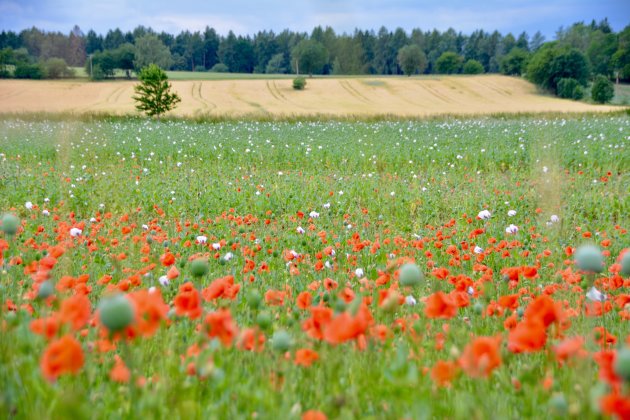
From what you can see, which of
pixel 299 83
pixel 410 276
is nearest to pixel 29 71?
pixel 299 83

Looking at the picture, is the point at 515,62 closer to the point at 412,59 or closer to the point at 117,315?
the point at 412,59

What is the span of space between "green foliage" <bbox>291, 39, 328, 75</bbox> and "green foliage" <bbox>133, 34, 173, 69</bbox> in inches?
736

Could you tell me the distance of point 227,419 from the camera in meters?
1.71

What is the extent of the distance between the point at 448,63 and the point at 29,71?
196ft

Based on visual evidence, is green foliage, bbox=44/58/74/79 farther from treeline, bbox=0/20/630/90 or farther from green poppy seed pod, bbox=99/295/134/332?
green poppy seed pod, bbox=99/295/134/332

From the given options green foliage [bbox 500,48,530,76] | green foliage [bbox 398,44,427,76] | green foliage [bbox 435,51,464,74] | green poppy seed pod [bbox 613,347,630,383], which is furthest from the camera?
green foliage [bbox 435,51,464,74]

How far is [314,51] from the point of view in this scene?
79.8 meters

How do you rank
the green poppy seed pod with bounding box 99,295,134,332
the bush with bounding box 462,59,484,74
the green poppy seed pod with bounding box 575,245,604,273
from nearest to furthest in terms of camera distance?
the green poppy seed pod with bounding box 99,295,134,332, the green poppy seed pod with bounding box 575,245,604,273, the bush with bounding box 462,59,484,74

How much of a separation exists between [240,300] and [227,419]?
149cm

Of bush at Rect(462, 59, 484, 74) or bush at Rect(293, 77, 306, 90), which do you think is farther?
Answer: bush at Rect(462, 59, 484, 74)

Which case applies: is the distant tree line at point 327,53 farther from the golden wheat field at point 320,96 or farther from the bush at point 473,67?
the golden wheat field at point 320,96

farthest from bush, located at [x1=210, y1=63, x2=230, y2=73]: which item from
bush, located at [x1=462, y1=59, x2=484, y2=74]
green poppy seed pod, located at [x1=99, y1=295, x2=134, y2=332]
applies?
green poppy seed pod, located at [x1=99, y1=295, x2=134, y2=332]

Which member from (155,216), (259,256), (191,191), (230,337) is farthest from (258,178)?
(230,337)

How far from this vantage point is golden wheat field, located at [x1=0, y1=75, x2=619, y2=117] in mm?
44531
